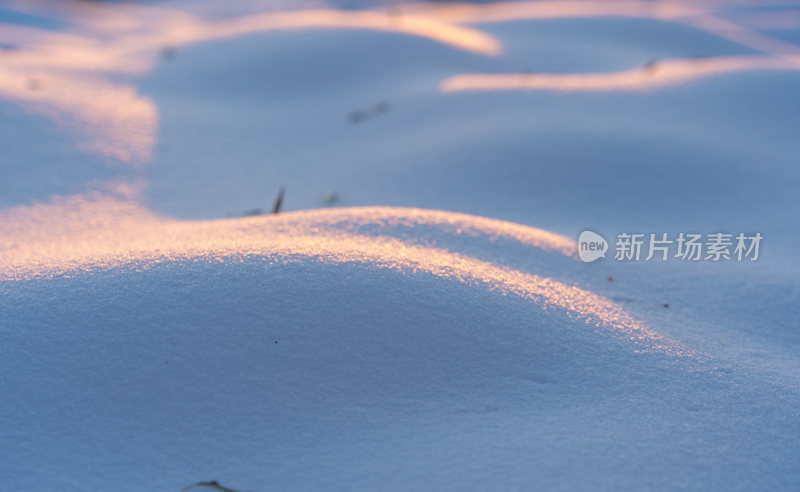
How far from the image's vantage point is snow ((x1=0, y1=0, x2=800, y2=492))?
0.89 meters

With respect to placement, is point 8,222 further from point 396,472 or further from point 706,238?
point 706,238

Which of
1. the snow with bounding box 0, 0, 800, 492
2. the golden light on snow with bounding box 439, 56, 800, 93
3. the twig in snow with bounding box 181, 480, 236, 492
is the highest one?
the golden light on snow with bounding box 439, 56, 800, 93

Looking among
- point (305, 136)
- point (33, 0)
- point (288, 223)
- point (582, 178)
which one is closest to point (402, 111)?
point (305, 136)

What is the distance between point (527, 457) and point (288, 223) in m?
0.86

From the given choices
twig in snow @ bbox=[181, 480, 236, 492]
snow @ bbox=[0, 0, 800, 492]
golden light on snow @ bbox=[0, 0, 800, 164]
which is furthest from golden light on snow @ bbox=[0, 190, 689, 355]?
golden light on snow @ bbox=[0, 0, 800, 164]

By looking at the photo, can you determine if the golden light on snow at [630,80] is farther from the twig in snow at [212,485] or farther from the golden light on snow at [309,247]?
the twig in snow at [212,485]

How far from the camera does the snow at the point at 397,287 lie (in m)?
0.89

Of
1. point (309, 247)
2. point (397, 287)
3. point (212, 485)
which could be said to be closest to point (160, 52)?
point (309, 247)

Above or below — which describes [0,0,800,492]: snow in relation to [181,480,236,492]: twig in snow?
above
